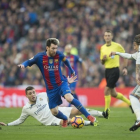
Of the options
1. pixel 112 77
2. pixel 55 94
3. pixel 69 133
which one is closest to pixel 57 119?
pixel 55 94

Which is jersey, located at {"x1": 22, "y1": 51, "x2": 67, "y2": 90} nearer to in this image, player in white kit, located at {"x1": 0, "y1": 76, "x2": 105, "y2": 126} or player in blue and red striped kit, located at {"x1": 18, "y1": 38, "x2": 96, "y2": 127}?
player in blue and red striped kit, located at {"x1": 18, "y1": 38, "x2": 96, "y2": 127}

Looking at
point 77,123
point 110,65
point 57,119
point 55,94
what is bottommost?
point 77,123

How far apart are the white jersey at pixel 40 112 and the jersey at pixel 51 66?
0.82 metres

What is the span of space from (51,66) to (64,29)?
14.2 m

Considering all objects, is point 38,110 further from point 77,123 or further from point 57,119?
point 77,123

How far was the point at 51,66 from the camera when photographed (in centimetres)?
1055

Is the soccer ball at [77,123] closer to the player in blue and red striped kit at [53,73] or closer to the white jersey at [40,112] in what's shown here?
the player in blue and red striped kit at [53,73]

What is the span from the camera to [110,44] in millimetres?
14125

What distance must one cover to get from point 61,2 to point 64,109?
16.1 meters

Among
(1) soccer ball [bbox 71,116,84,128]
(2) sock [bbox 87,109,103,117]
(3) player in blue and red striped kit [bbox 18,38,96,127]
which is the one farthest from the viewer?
(2) sock [bbox 87,109,103,117]

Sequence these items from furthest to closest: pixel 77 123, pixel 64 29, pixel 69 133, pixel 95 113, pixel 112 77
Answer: pixel 64 29 < pixel 112 77 < pixel 95 113 < pixel 77 123 < pixel 69 133

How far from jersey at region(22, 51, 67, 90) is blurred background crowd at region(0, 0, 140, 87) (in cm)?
1139

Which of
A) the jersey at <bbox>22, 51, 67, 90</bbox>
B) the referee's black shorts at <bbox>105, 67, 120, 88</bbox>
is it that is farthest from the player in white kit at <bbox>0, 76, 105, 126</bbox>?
the referee's black shorts at <bbox>105, 67, 120, 88</bbox>

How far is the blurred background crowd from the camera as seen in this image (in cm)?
2238
